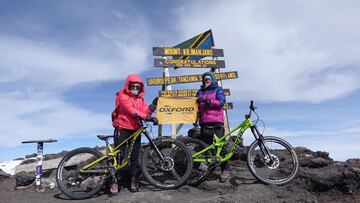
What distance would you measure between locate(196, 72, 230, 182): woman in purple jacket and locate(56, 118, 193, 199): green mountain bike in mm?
931

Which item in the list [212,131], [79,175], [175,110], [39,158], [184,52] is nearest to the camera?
[79,175]

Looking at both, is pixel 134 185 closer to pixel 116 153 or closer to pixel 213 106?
pixel 116 153

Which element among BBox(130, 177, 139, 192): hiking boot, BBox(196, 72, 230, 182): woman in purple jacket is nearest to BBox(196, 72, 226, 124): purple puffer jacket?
BBox(196, 72, 230, 182): woman in purple jacket

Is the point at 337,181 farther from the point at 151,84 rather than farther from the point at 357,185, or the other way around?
the point at 151,84

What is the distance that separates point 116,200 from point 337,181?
545 cm

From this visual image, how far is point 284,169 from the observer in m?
8.52

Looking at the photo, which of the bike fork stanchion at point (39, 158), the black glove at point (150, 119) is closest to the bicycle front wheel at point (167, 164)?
the black glove at point (150, 119)

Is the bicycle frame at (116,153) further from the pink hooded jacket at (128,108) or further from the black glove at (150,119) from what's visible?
the black glove at (150,119)

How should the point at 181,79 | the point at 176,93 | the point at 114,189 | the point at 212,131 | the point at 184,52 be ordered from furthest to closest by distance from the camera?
1. the point at 184,52
2. the point at 181,79
3. the point at 176,93
4. the point at 212,131
5. the point at 114,189

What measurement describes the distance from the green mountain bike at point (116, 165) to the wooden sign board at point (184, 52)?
4.80m

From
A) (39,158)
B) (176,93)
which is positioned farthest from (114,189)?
(176,93)

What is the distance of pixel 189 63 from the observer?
12.5m

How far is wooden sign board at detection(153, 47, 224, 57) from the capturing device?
11.9 meters

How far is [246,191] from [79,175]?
389 centimetres
